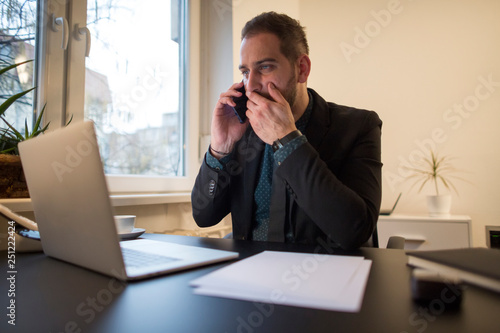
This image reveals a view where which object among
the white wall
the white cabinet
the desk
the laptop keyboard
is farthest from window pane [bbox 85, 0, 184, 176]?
the white cabinet

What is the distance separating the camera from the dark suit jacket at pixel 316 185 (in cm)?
86

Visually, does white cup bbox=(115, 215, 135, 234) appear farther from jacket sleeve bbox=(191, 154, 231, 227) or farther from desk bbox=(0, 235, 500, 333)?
desk bbox=(0, 235, 500, 333)

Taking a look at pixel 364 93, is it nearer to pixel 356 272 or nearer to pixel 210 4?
pixel 210 4


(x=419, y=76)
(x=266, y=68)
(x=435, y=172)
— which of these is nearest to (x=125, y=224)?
(x=266, y=68)

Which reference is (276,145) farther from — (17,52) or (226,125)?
(17,52)

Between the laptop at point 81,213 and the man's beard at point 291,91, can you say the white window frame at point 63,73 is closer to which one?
the laptop at point 81,213

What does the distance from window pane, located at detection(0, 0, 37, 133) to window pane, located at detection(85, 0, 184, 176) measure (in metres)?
0.24

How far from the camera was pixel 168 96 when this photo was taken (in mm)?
2033

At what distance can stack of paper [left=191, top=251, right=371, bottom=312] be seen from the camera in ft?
1.28

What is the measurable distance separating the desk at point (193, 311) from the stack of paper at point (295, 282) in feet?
0.04

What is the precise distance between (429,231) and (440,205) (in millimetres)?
244

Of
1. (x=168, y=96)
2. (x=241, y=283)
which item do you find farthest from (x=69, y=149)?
(x=168, y=96)

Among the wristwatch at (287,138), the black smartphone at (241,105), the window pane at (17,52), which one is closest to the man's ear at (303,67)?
the black smartphone at (241,105)

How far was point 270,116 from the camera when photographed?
103 cm
